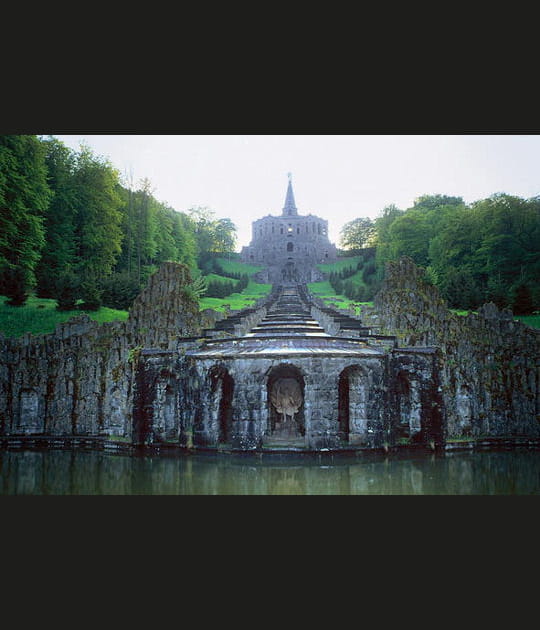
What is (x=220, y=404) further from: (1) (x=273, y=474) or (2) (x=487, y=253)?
(2) (x=487, y=253)

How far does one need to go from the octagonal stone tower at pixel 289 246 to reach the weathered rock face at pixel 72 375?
59.7 m

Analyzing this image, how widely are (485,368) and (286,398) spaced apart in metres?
8.23

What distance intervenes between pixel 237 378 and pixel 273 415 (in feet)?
11.0

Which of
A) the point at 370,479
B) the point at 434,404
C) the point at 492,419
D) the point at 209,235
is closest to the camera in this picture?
the point at 370,479

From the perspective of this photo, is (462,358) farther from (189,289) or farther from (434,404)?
(189,289)

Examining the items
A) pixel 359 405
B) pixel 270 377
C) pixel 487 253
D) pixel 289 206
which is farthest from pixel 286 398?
pixel 289 206

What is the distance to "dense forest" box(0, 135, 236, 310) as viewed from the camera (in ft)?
58.9

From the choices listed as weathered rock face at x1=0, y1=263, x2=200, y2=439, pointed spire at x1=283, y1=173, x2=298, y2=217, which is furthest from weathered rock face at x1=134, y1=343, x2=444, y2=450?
pointed spire at x1=283, y1=173, x2=298, y2=217

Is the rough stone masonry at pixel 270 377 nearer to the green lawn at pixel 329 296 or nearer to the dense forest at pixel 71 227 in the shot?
the dense forest at pixel 71 227

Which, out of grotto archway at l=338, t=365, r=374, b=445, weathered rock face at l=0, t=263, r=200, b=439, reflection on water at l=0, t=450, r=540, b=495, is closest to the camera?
reflection on water at l=0, t=450, r=540, b=495

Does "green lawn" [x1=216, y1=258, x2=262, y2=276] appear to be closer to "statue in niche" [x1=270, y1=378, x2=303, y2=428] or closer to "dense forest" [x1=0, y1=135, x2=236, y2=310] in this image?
"dense forest" [x1=0, y1=135, x2=236, y2=310]

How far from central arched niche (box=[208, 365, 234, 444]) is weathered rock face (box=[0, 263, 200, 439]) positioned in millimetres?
3918

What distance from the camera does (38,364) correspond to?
70.2 feet

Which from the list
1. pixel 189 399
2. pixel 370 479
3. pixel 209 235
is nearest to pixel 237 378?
pixel 189 399
